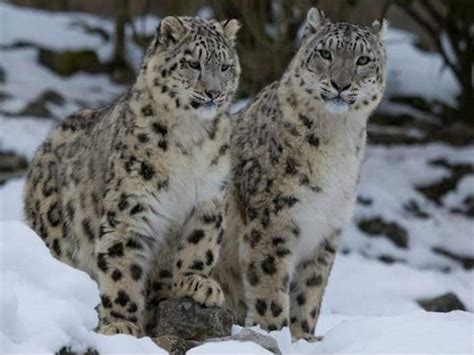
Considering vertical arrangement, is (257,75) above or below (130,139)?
below

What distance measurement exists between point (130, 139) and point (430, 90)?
9.40 metres

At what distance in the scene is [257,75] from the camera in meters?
13.0

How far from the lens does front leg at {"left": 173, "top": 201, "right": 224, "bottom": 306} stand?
20.2ft

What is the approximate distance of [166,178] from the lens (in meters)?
6.10

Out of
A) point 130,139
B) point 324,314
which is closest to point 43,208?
point 130,139

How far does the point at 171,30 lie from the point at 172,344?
4.96 ft

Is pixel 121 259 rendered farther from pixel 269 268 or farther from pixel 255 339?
pixel 269 268

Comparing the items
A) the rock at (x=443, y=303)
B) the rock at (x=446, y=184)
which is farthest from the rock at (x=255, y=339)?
the rock at (x=446, y=184)

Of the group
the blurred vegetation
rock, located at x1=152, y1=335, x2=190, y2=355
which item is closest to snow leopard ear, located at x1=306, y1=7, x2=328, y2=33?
rock, located at x1=152, y1=335, x2=190, y2=355

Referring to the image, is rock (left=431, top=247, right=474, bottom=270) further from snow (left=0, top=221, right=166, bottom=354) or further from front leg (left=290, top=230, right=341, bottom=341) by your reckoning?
snow (left=0, top=221, right=166, bottom=354)

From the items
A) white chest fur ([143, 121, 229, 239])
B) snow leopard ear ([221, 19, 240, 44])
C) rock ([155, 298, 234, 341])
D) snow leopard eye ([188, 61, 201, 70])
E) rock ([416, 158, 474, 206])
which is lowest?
rock ([416, 158, 474, 206])

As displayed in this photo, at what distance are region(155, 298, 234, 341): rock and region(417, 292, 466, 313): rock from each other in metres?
3.40

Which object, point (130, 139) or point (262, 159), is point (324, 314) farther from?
point (130, 139)

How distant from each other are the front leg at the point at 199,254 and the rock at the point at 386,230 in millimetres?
5798
